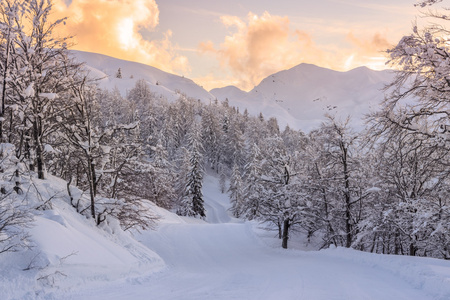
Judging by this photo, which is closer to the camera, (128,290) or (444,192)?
(128,290)

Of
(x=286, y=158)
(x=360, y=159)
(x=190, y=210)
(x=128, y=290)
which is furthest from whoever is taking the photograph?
(x=190, y=210)

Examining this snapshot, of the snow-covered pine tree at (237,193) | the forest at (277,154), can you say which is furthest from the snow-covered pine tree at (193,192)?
the forest at (277,154)

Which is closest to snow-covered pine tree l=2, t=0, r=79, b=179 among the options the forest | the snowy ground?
the forest

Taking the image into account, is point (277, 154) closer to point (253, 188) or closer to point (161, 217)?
point (161, 217)

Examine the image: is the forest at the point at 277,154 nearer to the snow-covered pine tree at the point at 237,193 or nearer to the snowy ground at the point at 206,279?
the snowy ground at the point at 206,279

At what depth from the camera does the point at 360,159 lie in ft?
66.4

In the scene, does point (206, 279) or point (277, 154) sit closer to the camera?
point (206, 279)

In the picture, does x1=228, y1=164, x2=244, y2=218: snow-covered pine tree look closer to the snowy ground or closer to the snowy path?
the snowy path

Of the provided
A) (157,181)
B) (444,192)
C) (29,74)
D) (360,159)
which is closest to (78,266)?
(29,74)

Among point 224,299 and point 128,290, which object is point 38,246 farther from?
point 224,299

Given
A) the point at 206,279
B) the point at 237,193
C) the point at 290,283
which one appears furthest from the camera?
the point at 237,193

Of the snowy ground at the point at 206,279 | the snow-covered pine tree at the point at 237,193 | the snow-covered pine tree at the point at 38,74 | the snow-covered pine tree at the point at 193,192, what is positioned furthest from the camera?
the snow-covered pine tree at the point at 237,193

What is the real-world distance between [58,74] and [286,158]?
16.8m

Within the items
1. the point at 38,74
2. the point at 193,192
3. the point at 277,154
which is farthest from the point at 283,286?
the point at 193,192
